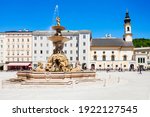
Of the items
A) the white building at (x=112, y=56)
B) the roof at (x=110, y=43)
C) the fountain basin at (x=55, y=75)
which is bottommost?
the fountain basin at (x=55, y=75)

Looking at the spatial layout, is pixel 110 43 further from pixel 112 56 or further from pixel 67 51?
pixel 67 51

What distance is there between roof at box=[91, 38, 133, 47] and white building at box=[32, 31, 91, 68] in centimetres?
494

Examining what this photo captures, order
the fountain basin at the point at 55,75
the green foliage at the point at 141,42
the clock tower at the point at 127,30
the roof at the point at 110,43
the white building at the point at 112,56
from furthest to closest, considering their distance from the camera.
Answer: the green foliage at the point at 141,42 < the clock tower at the point at 127,30 < the roof at the point at 110,43 < the white building at the point at 112,56 < the fountain basin at the point at 55,75

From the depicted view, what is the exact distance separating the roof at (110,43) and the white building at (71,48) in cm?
494

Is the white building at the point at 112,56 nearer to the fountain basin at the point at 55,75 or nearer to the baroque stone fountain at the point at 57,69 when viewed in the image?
the baroque stone fountain at the point at 57,69

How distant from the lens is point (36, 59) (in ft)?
294

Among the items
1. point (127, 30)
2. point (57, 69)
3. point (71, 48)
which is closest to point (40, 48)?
point (71, 48)

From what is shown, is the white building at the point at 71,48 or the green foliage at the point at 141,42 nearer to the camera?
the white building at the point at 71,48

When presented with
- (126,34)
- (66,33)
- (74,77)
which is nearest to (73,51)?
(66,33)

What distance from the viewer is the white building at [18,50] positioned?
88562mm

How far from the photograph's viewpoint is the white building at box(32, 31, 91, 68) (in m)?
88.7

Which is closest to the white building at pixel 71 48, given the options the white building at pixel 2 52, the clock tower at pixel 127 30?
the white building at pixel 2 52

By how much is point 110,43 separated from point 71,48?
43.9ft

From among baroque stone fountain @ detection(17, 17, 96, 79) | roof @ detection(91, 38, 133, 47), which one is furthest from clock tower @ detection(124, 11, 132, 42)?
baroque stone fountain @ detection(17, 17, 96, 79)
